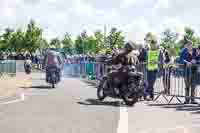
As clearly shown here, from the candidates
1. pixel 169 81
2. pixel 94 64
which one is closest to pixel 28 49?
pixel 94 64

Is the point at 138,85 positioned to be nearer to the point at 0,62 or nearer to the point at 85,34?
the point at 0,62

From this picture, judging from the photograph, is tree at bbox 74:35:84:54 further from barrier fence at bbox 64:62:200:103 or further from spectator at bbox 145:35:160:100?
spectator at bbox 145:35:160:100

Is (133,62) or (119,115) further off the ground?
(133,62)

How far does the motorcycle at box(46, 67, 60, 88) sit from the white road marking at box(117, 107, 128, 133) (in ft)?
32.4

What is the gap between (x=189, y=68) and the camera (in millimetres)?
17500

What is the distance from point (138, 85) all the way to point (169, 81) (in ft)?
6.60

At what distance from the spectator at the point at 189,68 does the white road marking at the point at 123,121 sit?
97.1 inches

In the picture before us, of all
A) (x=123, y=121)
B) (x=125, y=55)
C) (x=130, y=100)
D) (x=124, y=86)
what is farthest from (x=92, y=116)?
(x=125, y=55)

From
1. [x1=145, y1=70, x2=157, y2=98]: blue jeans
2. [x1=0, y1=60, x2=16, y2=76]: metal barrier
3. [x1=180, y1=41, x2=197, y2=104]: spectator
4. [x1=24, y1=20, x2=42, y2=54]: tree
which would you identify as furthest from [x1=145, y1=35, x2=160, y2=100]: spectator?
[x1=24, y1=20, x2=42, y2=54]: tree

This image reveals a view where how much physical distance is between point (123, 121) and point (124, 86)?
490 cm

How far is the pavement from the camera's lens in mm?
11375

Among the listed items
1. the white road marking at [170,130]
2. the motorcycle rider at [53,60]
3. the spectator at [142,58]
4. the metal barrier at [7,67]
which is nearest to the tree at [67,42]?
the metal barrier at [7,67]

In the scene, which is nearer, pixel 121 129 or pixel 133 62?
pixel 121 129

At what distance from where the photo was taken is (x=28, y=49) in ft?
324
